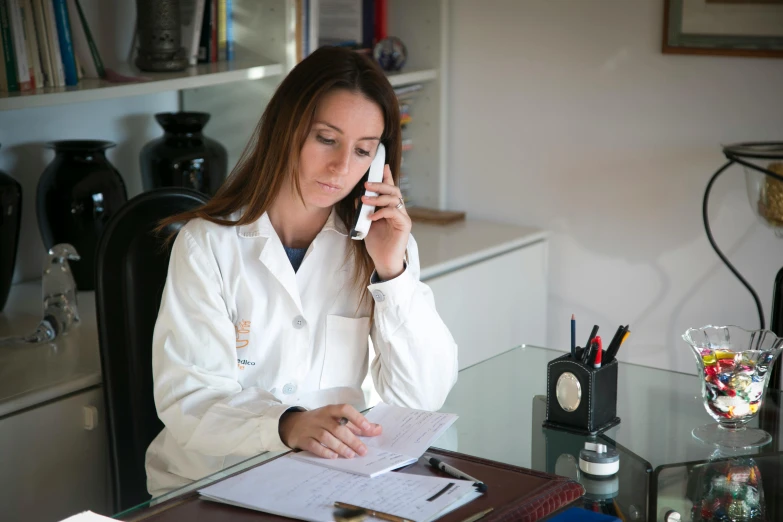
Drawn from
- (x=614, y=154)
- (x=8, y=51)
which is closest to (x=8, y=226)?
(x=8, y=51)

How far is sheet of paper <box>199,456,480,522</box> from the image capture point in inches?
43.2

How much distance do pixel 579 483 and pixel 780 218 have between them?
126cm

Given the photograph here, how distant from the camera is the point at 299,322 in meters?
1.66

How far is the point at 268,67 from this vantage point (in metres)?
2.57

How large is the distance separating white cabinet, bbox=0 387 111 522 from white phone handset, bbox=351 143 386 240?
62 cm

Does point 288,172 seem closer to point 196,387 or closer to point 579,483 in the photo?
point 196,387

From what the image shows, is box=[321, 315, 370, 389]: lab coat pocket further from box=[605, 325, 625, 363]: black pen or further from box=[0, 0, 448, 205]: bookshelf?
box=[0, 0, 448, 205]: bookshelf

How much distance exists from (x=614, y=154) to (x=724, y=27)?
47cm

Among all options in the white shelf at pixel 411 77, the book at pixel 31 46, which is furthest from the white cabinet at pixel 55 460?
the white shelf at pixel 411 77

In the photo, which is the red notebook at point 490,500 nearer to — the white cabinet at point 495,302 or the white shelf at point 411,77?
the white cabinet at point 495,302

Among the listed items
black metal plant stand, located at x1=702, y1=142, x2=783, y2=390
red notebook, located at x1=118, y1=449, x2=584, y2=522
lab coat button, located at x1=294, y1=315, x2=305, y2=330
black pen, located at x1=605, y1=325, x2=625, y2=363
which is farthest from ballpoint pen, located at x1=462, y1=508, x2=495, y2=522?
black metal plant stand, located at x1=702, y1=142, x2=783, y2=390

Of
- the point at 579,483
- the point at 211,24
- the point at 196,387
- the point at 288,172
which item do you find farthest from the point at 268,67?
the point at 579,483

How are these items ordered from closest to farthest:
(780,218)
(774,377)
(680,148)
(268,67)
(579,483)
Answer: (579,483)
(774,377)
(780,218)
(268,67)
(680,148)

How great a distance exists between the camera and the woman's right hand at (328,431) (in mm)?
1271
